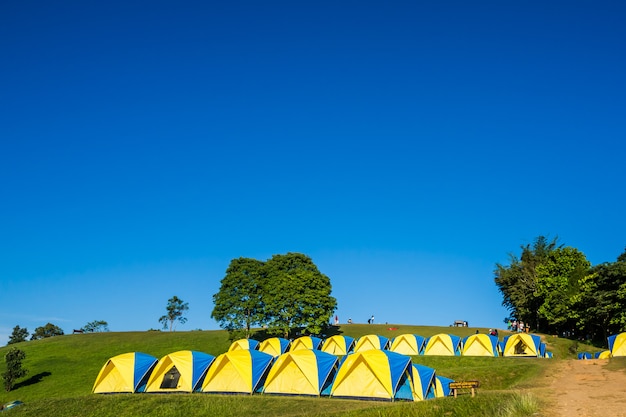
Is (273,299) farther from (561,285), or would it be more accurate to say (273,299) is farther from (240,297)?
(561,285)

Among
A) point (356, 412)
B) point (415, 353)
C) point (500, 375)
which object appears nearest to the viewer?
point (356, 412)

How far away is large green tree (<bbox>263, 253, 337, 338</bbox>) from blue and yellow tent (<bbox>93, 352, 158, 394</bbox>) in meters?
27.6

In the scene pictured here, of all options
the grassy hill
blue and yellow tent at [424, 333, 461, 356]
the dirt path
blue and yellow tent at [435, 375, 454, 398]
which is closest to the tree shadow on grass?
the grassy hill

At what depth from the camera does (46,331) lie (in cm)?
11856

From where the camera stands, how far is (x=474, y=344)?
51.8m

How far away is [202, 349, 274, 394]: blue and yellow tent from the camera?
31422 mm

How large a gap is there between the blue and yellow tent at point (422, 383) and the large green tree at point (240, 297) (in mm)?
35095

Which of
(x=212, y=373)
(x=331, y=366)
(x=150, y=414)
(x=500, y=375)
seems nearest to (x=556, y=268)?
(x=500, y=375)

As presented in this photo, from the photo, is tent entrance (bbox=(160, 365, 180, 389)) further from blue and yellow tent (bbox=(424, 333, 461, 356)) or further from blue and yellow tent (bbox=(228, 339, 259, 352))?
blue and yellow tent (bbox=(424, 333, 461, 356))

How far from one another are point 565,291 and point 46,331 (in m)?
121

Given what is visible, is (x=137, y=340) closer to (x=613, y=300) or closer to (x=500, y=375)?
(x=500, y=375)

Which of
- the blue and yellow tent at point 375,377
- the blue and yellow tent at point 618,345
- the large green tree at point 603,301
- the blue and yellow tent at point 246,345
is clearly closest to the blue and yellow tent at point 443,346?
the blue and yellow tent at point 618,345

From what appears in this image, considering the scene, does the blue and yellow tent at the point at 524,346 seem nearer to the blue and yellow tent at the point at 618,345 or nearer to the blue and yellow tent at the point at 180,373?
the blue and yellow tent at the point at 618,345

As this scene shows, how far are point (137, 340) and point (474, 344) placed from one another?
50533 millimetres
